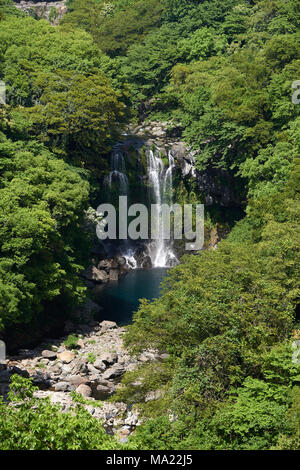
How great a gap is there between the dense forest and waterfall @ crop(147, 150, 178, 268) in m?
3.09

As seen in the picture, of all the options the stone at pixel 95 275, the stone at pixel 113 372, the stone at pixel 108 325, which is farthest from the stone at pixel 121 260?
the stone at pixel 113 372

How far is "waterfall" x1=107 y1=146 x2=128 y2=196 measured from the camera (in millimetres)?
37562

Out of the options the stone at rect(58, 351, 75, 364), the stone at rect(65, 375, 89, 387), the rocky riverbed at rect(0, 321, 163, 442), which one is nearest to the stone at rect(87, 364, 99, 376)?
the rocky riverbed at rect(0, 321, 163, 442)

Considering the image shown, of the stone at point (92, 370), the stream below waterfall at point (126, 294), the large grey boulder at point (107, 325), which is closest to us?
the stone at point (92, 370)

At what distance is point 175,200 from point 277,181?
38.7ft

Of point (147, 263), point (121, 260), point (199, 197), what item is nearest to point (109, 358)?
point (121, 260)

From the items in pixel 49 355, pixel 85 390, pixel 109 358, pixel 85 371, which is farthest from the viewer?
pixel 109 358

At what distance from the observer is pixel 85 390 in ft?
65.1

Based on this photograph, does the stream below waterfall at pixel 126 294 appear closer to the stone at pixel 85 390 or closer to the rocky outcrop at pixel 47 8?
the stone at pixel 85 390

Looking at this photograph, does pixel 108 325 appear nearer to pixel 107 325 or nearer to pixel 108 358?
pixel 107 325

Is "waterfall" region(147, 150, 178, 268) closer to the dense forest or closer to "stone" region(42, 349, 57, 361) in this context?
the dense forest

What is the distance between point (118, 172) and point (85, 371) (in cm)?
1924

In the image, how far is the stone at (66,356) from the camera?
2245cm

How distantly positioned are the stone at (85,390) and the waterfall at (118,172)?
20.0 metres
